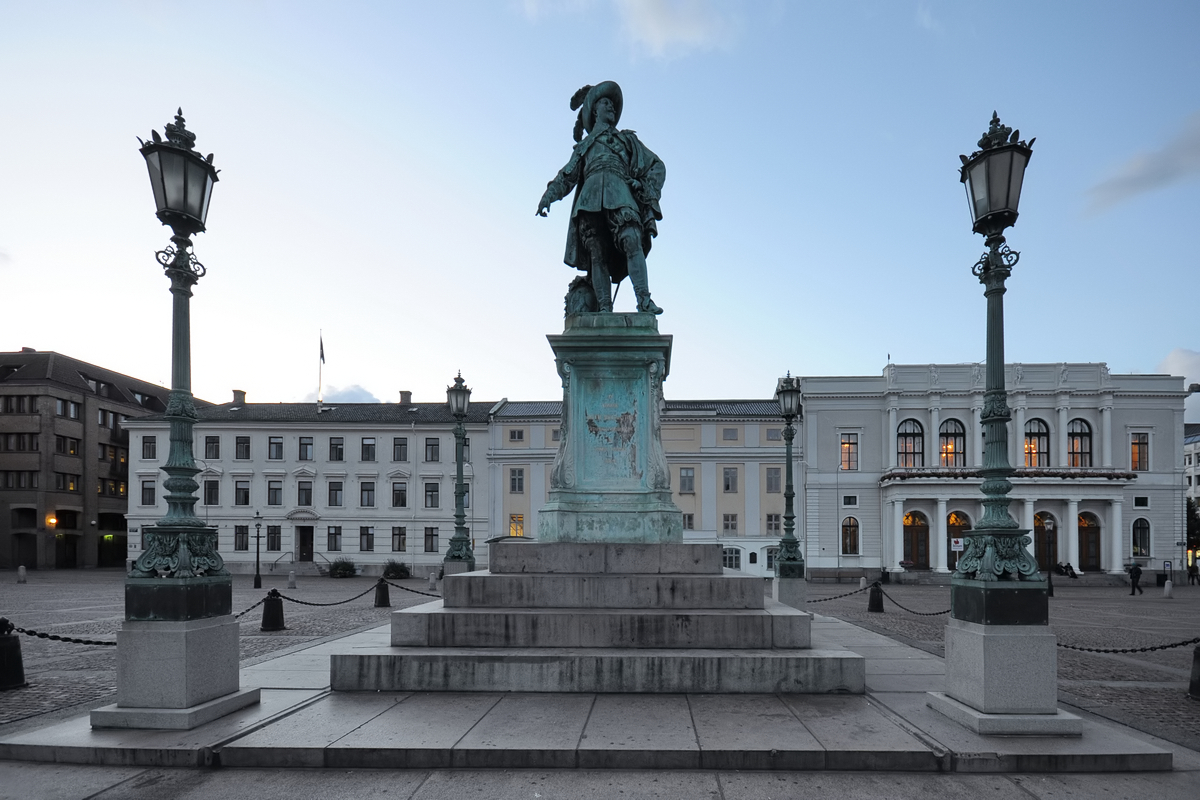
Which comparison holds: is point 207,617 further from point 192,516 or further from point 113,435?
point 113,435

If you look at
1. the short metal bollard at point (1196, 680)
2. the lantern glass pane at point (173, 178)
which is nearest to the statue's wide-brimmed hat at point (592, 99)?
the lantern glass pane at point (173, 178)

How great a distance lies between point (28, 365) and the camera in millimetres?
59625

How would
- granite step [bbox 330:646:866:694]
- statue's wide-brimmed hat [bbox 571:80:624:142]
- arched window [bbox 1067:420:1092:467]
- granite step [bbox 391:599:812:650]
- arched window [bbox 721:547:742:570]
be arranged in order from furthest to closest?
arched window [bbox 1067:420:1092:467]
arched window [bbox 721:547:742:570]
statue's wide-brimmed hat [bbox 571:80:624:142]
granite step [bbox 391:599:812:650]
granite step [bbox 330:646:866:694]

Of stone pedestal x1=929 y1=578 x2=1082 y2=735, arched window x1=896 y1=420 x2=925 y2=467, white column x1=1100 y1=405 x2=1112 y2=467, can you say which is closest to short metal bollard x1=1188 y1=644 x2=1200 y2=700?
stone pedestal x1=929 y1=578 x2=1082 y2=735

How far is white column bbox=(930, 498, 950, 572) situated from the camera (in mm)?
50066

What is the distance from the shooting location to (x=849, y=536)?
52.1 meters

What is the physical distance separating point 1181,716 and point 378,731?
8684 millimetres

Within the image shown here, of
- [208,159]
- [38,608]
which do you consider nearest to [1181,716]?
[208,159]

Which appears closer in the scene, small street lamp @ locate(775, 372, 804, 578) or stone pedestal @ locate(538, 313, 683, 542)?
stone pedestal @ locate(538, 313, 683, 542)

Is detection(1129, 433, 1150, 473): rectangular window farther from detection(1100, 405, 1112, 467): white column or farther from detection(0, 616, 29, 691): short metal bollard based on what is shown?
detection(0, 616, 29, 691): short metal bollard

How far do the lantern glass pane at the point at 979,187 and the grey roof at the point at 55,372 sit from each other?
2667 inches

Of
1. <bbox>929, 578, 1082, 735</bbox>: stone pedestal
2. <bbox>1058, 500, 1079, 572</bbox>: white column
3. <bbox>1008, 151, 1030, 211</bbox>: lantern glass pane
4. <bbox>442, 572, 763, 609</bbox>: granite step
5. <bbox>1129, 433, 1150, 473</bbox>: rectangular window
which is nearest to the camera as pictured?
<bbox>929, 578, 1082, 735</bbox>: stone pedestal

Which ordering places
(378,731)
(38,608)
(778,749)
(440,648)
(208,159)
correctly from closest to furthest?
(778,749) < (378,731) < (208,159) < (440,648) < (38,608)

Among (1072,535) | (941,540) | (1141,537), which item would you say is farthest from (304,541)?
(1141,537)
